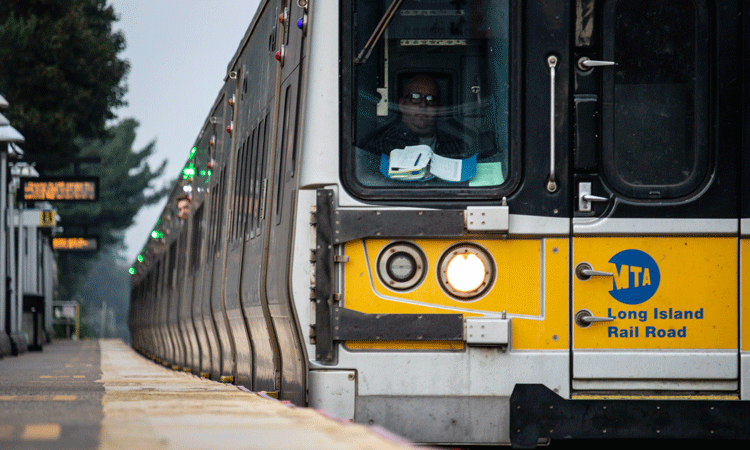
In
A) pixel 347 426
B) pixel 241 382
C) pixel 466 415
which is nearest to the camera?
pixel 347 426

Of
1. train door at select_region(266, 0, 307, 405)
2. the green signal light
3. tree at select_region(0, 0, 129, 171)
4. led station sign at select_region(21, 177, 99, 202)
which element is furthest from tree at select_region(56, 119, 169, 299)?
train door at select_region(266, 0, 307, 405)

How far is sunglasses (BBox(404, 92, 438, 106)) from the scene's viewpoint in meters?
5.00

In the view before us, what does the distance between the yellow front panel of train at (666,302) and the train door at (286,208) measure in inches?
49.0

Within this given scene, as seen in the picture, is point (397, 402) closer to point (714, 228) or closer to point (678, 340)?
point (678, 340)

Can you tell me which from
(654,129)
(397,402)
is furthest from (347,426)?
(654,129)

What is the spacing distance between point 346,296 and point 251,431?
5.11 feet

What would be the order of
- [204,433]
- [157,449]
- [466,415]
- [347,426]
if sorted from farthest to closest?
[466,415], [347,426], [204,433], [157,449]

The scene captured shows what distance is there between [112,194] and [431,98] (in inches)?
2244

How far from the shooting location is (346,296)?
4.88 metres

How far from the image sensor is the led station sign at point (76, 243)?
1535 inches

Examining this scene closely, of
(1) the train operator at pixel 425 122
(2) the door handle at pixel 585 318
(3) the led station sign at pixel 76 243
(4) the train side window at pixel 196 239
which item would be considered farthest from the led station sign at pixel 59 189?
(2) the door handle at pixel 585 318

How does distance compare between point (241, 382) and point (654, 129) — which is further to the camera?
point (241, 382)

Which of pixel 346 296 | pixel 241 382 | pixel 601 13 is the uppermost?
pixel 601 13

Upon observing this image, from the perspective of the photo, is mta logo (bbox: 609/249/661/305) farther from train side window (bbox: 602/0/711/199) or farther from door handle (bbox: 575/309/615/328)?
train side window (bbox: 602/0/711/199)
